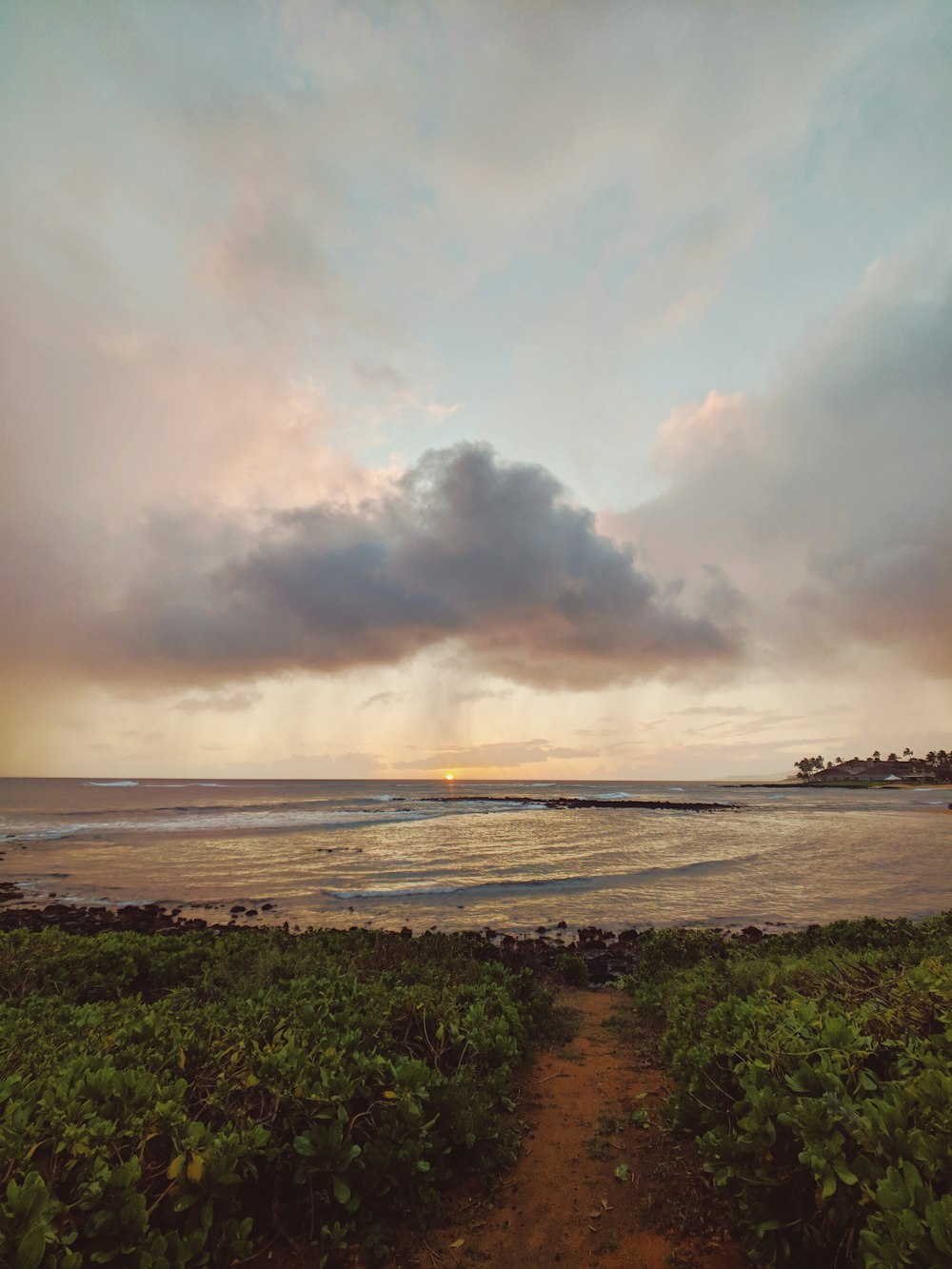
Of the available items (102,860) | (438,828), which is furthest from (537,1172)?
(438,828)

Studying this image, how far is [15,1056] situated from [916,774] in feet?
665

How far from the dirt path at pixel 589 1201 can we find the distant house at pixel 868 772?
182 metres

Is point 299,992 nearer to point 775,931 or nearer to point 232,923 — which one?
point 232,923

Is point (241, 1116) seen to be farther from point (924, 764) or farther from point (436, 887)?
point (924, 764)

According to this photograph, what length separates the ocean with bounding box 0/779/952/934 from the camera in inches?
772

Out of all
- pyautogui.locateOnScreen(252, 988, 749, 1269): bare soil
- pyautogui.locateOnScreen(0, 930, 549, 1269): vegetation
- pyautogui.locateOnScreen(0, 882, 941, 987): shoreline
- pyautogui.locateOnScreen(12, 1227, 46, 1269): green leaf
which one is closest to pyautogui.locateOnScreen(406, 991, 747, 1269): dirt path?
pyautogui.locateOnScreen(252, 988, 749, 1269): bare soil

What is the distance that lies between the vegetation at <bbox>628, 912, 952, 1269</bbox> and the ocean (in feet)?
44.6

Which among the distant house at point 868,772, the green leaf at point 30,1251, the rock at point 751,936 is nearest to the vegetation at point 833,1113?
the green leaf at point 30,1251

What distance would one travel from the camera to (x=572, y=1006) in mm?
9961

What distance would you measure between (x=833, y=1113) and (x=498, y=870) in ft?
84.2

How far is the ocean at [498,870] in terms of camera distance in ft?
64.3

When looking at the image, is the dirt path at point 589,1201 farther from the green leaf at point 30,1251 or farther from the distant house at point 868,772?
the distant house at point 868,772

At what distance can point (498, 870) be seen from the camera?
90.2ft

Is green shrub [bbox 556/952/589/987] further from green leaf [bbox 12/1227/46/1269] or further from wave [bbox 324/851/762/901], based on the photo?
wave [bbox 324/851/762/901]
